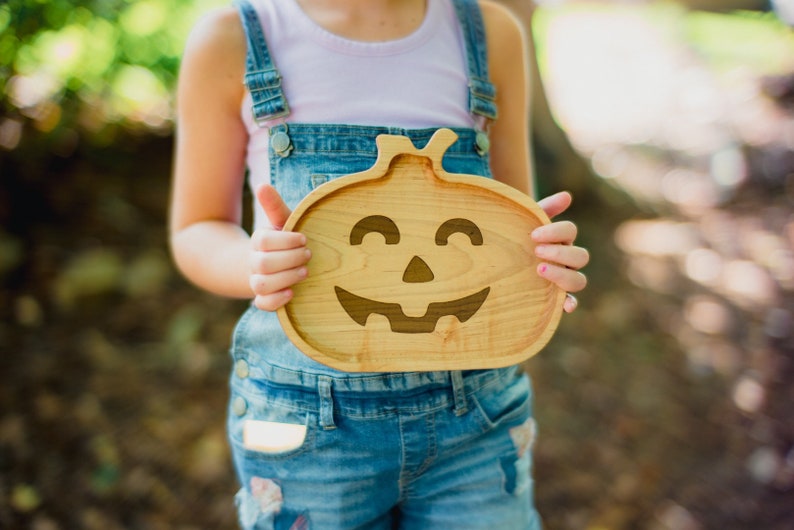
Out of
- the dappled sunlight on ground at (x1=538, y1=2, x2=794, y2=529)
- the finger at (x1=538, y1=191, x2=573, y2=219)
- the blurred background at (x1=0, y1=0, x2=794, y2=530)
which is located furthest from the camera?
the dappled sunlight on ground at (x1=538, y1=2, x2=794, y2=529)

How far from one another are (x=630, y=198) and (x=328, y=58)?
3.14m

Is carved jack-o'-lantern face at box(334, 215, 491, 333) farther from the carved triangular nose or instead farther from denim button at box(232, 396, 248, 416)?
denim button at box(232, 396, 248, 416)

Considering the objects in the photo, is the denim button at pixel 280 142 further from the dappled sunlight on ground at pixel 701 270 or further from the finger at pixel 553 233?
the dappled sunlight on ground at pixel 701 270

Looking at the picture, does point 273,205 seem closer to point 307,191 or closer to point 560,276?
point 307,191

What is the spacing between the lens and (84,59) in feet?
8.70

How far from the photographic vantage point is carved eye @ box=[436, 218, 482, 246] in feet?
3.05

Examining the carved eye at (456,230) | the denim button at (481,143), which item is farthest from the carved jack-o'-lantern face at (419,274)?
the denim button at (481,143)

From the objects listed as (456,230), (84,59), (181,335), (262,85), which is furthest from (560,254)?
(84,59)

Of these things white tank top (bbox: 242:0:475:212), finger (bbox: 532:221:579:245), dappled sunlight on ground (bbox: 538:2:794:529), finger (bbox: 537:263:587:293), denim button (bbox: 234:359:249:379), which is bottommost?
dappled sunlight on ground (bbox: 538:2:794:529)

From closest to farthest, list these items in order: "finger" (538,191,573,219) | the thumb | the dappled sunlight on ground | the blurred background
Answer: the thumb, "finger" (538,191,573,219), the blurred background, the dappled sunlight on ground

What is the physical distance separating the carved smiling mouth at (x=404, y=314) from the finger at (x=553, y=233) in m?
0.10

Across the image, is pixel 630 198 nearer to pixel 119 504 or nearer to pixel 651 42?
pixel 119 504

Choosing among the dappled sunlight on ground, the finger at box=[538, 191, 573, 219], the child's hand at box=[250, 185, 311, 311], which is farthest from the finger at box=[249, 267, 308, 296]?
the dappled sunlight on ground

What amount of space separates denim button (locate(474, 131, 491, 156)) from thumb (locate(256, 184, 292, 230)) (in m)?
0.37
